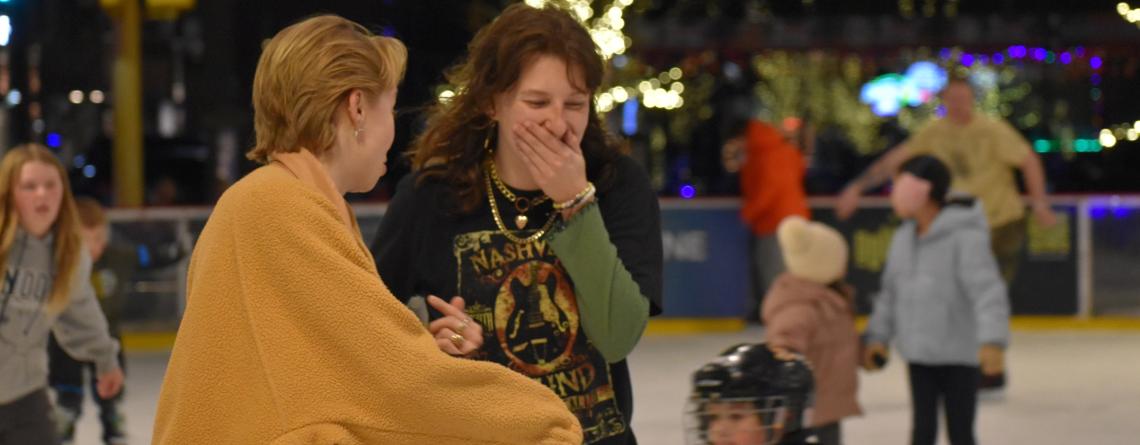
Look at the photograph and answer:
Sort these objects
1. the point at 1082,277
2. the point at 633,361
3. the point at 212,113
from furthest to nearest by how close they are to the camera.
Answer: the point at 212,113, the point at 1082,277, the point at 633,361

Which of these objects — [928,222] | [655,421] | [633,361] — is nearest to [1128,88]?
[633,361]

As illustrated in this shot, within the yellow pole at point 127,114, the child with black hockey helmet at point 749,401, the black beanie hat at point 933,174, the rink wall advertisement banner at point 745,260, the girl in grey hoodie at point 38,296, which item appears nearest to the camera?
the child with black hockey helmet at point 749,401

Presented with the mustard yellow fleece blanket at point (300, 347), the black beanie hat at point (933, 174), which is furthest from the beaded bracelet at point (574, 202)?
the black beanie hat at point (933, 174)

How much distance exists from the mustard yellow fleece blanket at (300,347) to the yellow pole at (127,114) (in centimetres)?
1181

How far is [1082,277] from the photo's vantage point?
11.5m

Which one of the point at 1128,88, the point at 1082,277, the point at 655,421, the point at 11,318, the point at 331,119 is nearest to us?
the point at 331,119

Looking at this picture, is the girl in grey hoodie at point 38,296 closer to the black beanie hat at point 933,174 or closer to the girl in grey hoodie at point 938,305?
the girl in grey hoodie at point 938,305

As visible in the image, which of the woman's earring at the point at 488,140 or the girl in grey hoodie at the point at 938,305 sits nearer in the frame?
the woman's earring at the point at 488,140

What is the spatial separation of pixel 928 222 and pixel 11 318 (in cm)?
267

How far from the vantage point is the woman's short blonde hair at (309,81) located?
1.95 m

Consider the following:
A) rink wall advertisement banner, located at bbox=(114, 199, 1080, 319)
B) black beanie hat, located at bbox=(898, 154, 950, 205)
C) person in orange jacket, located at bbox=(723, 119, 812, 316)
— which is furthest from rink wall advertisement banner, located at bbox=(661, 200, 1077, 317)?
black beanie hat, located at bbox=(898, 154, 950, 205)

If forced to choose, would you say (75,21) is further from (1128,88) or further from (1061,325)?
(1128,88)

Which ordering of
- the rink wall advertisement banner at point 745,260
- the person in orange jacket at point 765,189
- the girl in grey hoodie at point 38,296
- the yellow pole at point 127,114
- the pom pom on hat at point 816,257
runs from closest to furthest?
the girl in grey hoodie at point 38,296, the pom pom on hat at point 816,257, the person in orange jacket at point 765,189, the rink wall advertisement banner at point 745,260, the yellow pole at point 127,114

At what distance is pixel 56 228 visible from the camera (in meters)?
5.06
